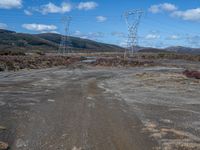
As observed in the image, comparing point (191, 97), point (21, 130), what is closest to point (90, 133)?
point (21, 130)

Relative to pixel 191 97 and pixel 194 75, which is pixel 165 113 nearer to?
pixel 191 97

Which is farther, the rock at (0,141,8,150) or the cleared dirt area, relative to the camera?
the cleared dirt area

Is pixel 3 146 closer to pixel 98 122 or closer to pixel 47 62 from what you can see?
pixel 98 122

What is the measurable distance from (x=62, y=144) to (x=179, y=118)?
669 centimetres

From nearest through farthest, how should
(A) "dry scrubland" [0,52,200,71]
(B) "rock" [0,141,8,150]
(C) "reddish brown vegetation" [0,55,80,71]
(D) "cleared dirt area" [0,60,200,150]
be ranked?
(B) "rock" [0,141,8,150], (D) "cleared dirt area" [0,60,200,150], (C) "reddish brown vegetation" [0,55,80,71], (A) "dry scrubland" [0,52,200,71]

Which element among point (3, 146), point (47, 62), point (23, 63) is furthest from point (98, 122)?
point (47, 62)

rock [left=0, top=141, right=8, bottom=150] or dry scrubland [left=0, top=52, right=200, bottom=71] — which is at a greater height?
rock [left=0, top=141, right=8, bottom=150]

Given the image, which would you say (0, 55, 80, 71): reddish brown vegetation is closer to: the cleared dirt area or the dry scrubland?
the dry scrubland

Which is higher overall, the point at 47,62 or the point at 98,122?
the point at 98,122

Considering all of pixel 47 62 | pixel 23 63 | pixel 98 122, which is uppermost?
pixel 98 122

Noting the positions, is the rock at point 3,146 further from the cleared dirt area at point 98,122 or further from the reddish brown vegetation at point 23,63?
the reddish brown vegetation at point 23,63

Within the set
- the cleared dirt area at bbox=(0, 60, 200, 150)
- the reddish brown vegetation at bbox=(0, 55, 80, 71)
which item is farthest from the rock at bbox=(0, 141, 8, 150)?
the reddish brown vegetation at bbox=(0, 55, 80, 71)

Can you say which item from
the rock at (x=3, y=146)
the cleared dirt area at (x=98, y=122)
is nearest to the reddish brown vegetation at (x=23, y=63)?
the cleared dirt area at (x=98, y=122)

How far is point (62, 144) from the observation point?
10531 mm
